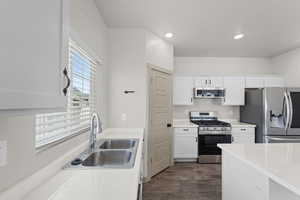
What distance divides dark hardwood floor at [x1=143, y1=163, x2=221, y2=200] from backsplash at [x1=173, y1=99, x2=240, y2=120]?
1.37 meters

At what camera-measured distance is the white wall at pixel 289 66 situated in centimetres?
452

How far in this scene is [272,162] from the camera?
1.59 meters

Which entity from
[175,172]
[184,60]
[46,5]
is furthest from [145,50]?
[46,5]

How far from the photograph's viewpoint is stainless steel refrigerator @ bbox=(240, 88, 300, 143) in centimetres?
383

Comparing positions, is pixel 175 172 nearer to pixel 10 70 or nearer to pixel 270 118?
pixel 270 118

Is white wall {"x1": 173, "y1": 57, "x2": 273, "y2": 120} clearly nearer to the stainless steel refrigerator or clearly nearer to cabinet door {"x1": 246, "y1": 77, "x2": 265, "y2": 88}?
cabinet door {"x1": 246, "y1": 77, "x2": 265, "y2": 88}

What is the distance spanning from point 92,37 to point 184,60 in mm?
3234

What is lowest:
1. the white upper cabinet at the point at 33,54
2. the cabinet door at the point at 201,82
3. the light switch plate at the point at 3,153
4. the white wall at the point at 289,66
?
the light switch plate at the point at 3,153

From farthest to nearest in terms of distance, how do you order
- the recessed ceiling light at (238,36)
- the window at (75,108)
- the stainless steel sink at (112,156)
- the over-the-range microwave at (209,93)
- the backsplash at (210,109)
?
1. the backsplash at (210,109)
2. the over-the-range microwave at (209,93)
3. the recessed ceiling light at (238,36)
4. the stainless steel sink at (112,156)
5. the window at (75,108)

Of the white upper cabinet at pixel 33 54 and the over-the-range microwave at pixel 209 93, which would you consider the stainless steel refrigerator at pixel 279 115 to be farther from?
the white upper cabinet at pixel 33 54

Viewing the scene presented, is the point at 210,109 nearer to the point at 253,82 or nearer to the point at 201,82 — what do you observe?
the point at 201,82

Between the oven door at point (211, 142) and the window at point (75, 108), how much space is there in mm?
2770

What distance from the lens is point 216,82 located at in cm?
482

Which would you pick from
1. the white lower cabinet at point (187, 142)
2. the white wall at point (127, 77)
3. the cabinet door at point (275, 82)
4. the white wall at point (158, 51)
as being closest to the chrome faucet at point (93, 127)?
the white wall at point (127, 77)
